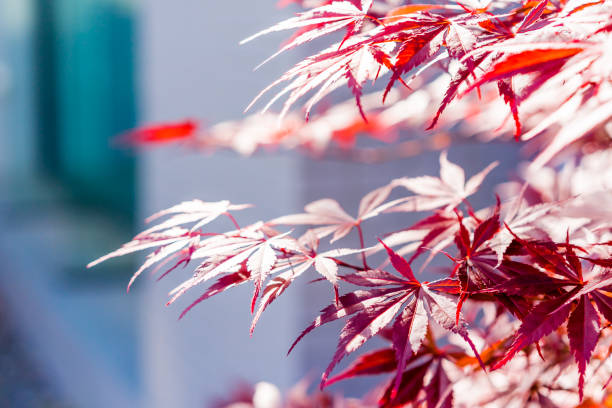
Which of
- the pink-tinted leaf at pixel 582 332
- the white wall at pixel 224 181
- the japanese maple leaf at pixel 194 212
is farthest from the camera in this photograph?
the white wall at pixel 224 181

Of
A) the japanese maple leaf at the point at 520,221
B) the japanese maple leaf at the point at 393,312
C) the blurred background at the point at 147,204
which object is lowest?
the blurred background at the point at 147,204

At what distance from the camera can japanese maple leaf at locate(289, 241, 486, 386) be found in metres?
0.38

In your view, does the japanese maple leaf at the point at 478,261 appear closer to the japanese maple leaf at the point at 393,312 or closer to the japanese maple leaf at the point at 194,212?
the japanese maple leaf at the point at 393,312

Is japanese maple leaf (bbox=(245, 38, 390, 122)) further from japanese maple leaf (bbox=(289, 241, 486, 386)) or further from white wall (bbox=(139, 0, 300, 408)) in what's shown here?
white wall (bbox=(139, 0, 300, 408))

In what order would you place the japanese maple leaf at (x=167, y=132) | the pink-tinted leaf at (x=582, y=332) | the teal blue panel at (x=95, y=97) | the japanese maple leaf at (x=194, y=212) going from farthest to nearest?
the teal blue panel at (x=95, y=97), the japanese maple leaf at (x=167, y=132), the japanese maple leaf at (x=194, y=212), the pink-tinted leaf at (x=582, y=332)

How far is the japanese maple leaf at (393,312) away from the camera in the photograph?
1.23ft

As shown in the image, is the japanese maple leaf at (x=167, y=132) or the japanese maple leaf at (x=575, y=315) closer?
the japanese maple leaf at (x=575, y=315)

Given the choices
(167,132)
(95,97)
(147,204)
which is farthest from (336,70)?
(95,97)

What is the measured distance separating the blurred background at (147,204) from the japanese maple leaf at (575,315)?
153 centimetres

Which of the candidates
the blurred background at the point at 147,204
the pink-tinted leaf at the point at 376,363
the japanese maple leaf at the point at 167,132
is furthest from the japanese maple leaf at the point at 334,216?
the blurred background at the point at 147,204

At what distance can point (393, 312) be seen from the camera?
39cm

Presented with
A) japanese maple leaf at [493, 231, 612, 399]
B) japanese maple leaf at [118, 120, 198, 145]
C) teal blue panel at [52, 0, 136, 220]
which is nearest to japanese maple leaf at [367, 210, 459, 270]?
japanese maple leaf at [493, 231, 612, 399]

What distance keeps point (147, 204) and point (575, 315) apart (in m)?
2.04

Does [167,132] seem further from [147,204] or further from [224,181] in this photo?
[147,204]
